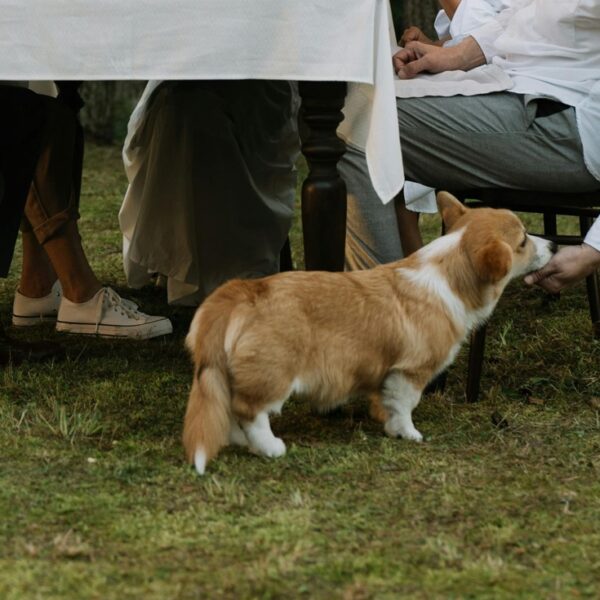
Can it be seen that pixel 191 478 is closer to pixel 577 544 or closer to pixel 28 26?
pixel 577 544

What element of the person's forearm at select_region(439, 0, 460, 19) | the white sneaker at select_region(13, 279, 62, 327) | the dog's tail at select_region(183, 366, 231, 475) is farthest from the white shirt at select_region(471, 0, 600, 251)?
the white sneaker at select_region(13, 279, 62, 327)

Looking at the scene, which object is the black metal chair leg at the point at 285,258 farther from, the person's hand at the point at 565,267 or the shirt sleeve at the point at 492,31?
the person's hand at the point at 565,267

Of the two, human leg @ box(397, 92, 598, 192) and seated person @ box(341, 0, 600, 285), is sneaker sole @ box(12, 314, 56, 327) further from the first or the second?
human leg @ box(397, 92, 598, 192)

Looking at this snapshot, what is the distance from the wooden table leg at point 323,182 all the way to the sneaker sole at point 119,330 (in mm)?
1105

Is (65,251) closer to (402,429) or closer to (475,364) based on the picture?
(475,364)

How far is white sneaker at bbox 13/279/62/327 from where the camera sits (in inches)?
163

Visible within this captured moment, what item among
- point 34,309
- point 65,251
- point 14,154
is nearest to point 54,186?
point 65,251

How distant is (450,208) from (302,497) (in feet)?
3.19

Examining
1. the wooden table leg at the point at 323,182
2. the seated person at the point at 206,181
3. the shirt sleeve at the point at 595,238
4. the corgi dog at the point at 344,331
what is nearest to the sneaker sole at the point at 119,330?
the seated person at the point at 206,181

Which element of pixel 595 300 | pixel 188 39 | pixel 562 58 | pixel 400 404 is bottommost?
pixel 595 300

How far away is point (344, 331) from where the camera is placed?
2586 mm

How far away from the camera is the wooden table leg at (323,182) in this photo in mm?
2775

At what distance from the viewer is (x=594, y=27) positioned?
3172mm

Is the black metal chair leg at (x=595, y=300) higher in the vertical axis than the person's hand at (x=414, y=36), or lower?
lower
